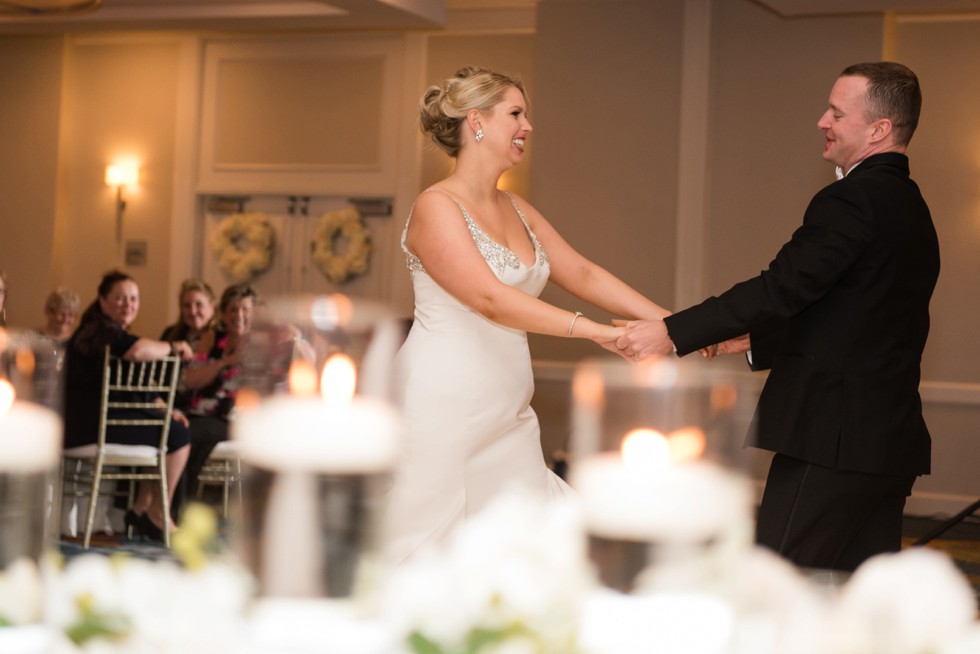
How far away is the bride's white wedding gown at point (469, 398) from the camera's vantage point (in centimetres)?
288

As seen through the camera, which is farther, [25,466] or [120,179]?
[120,179]

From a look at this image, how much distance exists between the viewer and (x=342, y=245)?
33.3 feet

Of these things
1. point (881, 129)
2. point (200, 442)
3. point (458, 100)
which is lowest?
point (200, 442)

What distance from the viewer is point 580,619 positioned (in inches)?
25.1

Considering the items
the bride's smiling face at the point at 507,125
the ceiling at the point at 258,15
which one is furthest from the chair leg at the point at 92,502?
the ceiling at the point at 258,15

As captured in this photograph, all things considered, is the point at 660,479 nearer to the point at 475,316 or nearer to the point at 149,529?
the point at 475,316

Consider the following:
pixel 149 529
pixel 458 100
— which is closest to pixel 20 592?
pixel 458 100

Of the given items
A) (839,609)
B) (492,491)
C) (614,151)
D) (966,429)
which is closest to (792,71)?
(614,151)

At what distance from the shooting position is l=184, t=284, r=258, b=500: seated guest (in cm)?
671

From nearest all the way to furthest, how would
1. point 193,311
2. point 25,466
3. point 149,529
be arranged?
1. point 25,466
2. point 149,529
3. point 193,311

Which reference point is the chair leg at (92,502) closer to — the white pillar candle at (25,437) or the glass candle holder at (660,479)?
the white pillar candle at (25,437)

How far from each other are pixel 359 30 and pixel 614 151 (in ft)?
8.72

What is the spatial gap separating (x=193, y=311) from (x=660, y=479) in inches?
270

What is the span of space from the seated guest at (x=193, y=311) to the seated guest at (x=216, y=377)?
339 mm
